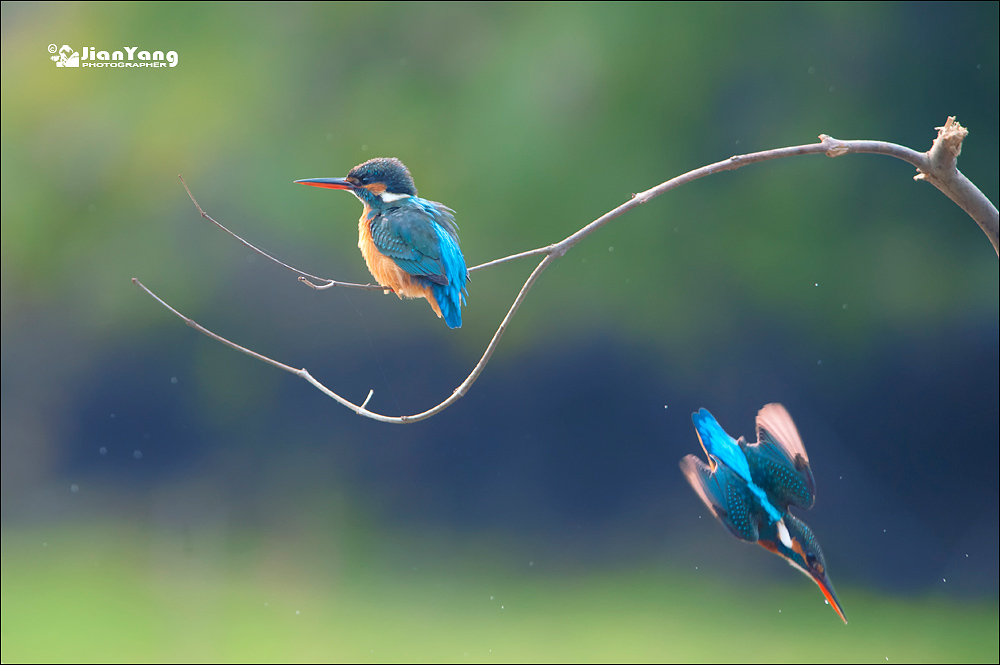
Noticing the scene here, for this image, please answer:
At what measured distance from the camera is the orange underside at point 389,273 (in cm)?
147

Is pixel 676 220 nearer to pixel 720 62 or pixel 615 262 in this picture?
pixel 615 262

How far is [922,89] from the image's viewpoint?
383cm

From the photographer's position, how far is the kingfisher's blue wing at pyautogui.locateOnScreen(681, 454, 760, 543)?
1.23m

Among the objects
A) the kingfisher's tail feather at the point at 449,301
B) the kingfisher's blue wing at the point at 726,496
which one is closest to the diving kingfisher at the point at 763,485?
the kingfisher's blue wing at the point at 726,496

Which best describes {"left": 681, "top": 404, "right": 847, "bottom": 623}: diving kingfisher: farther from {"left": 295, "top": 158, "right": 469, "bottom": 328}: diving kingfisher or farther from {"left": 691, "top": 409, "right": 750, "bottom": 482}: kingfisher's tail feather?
{"left": 295, "top": 158, "right": 469, "bottom": 328}: diving kingfisher

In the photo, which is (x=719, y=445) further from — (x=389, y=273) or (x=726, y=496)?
(x=389, y=273)

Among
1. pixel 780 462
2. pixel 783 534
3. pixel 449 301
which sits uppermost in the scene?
pixel 449 301

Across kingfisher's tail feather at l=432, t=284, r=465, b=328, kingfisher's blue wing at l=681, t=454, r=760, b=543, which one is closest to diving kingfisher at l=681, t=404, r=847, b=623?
kingfisher's blue wing at l=681, t=454, r=760, b=543

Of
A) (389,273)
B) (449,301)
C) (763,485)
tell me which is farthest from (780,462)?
(389,273)

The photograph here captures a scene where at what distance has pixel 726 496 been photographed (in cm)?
124

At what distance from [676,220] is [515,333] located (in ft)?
2.98

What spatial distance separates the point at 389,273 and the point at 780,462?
669 millimetres

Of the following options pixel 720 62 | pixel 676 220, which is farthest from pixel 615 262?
pixel 720 62

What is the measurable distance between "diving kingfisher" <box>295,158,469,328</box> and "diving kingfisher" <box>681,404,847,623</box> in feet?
1.44
